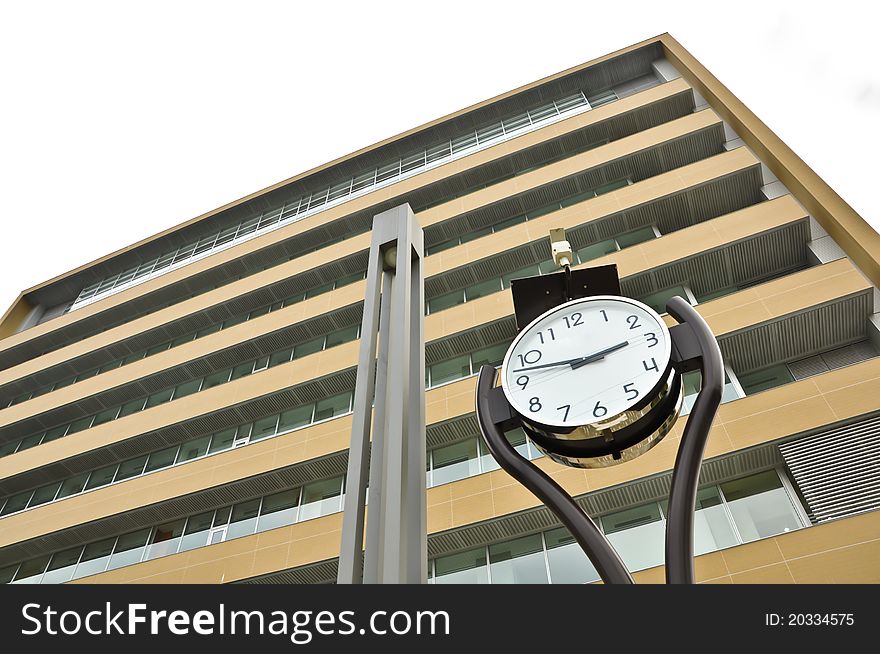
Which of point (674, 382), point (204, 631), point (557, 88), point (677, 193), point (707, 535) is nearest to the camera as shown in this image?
point (204, 631)

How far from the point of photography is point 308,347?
23766mm

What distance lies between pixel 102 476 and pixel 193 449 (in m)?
3.52

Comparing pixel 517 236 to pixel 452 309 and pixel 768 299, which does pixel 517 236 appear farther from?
pixel 768 299

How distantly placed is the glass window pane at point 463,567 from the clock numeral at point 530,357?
429 inches

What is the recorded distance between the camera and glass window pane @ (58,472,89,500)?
22.8 m

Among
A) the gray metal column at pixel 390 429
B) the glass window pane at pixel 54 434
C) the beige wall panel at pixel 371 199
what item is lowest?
the gray metal column at pixel 390 429

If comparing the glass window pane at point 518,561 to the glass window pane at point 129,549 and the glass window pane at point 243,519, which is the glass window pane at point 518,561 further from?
the glass window pane at point 129,549

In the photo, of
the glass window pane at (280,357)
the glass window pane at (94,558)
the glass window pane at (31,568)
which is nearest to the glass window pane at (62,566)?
the glass window pane at (94,558)

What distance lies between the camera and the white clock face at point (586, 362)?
167 inches

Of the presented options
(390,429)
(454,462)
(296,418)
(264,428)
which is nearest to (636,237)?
(454,462)

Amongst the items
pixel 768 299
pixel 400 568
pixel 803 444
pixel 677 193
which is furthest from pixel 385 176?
pixel 400 568

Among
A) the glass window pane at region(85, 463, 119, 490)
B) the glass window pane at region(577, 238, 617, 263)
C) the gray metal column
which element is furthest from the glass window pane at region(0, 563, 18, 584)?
the gray metal column

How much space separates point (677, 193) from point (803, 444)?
30.8 ft

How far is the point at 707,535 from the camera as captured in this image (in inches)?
501
